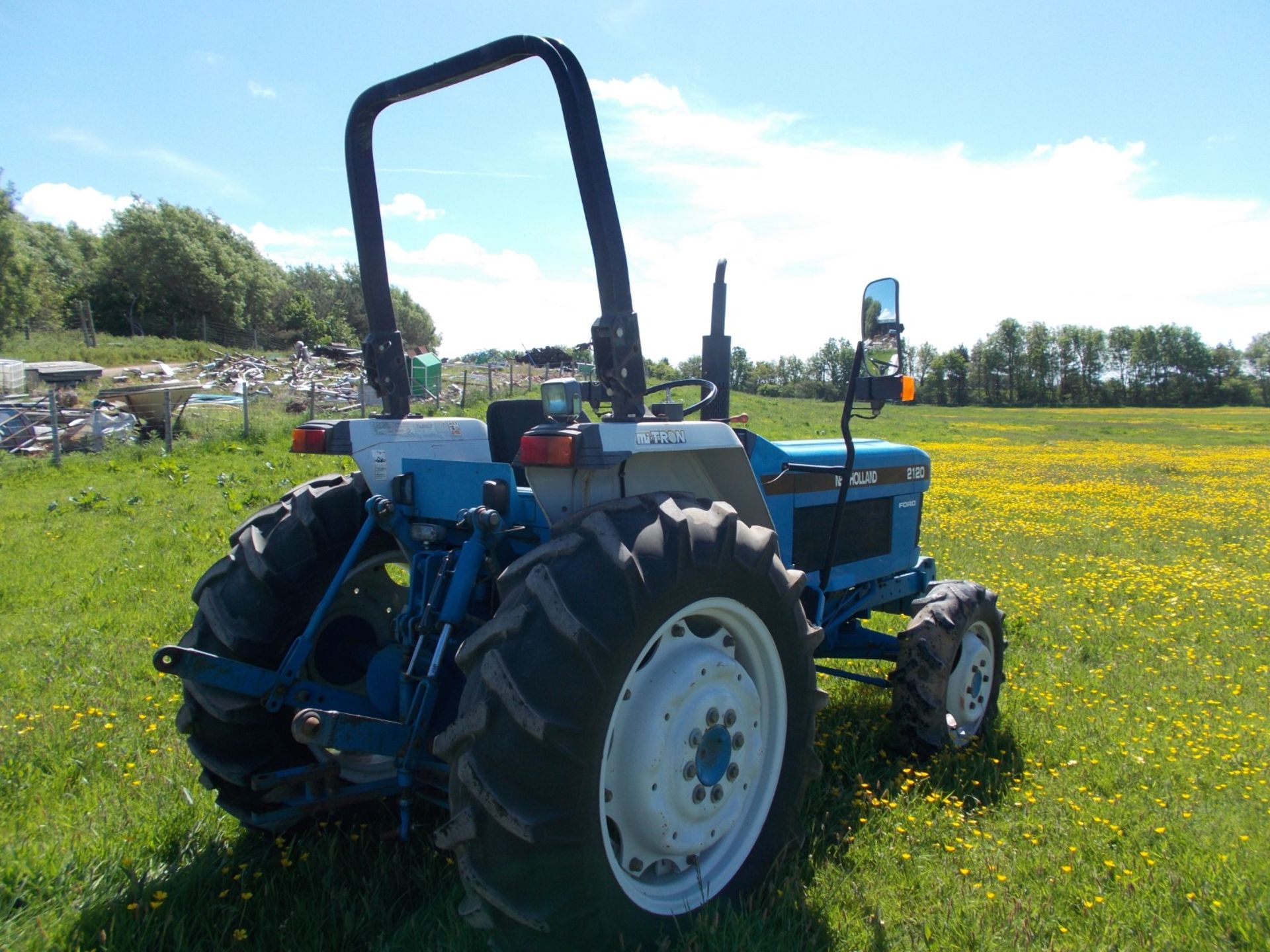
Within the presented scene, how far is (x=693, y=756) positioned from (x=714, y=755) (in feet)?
0.36

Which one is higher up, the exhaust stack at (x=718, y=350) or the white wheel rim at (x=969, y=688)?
the exhaust stack at (x=718, y=350)

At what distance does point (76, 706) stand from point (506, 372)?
2264 centimetres

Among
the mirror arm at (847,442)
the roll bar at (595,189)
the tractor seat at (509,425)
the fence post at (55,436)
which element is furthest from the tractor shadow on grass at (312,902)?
the fence post at (55,436)

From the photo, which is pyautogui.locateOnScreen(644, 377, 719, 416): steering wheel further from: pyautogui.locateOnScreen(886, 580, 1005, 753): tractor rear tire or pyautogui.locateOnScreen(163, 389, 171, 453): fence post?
pyautogui.locateOnScreen(163, 389, 171, 453): fence post

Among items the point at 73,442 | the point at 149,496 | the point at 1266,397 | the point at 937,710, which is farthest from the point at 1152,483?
the point at 1266,397

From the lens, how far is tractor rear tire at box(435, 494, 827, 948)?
2.02 meters

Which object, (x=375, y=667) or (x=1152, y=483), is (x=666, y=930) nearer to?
(x=375, y=667)

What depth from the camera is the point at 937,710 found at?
13.0 feet

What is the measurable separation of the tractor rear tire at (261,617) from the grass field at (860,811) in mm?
318

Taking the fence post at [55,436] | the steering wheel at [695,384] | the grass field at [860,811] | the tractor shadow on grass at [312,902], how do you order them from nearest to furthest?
the tractor shadow on grass at [312,902] < the grass field at [860,811] < the steering wheel at [695,384] < the fence post at [55,436]

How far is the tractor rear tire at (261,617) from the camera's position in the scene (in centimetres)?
281

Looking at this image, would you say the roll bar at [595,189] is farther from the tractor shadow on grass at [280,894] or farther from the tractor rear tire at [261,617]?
the tractor shadow on grass at [280,894]

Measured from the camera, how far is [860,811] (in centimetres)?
353

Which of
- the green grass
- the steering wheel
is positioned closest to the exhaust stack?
the steering wheel
